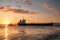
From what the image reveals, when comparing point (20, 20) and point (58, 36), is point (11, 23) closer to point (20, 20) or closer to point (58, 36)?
point (20, 20)

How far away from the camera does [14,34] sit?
164 inches

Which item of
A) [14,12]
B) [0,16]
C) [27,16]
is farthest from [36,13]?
[0,16]

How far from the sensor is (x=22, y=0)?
418cm

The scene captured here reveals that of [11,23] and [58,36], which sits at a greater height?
[11,23]

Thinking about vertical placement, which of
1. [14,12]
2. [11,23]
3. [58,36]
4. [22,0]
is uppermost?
[22,0]

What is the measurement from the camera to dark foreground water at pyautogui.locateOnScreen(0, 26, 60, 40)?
3.99 m

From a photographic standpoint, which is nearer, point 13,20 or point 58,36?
point 13,20

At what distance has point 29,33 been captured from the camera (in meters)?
4.30

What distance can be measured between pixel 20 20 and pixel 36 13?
47cm

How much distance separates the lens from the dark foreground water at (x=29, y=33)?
399 centimetres

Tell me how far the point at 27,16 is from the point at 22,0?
0.40m

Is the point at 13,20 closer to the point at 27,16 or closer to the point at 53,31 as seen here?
the point at 27,16

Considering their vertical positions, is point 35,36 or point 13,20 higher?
point 13,20

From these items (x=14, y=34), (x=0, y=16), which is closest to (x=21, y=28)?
(x=14, y=34)
